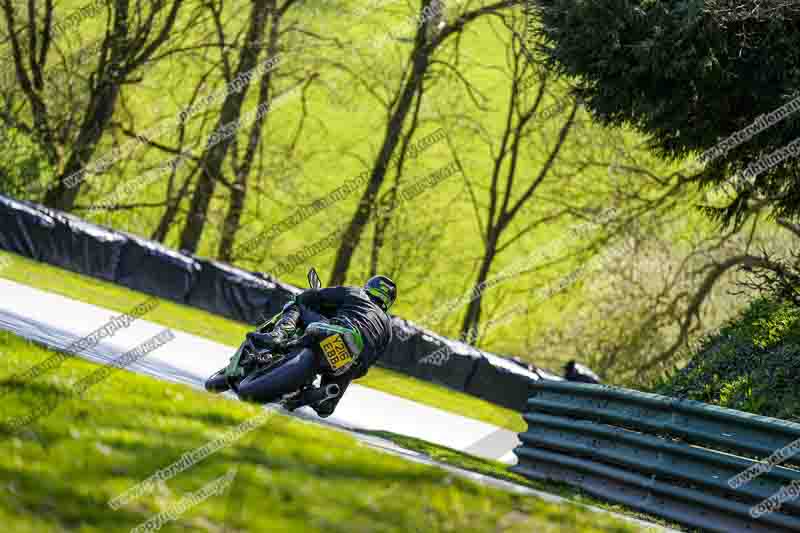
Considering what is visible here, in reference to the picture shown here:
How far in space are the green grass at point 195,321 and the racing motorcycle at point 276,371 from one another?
6804 mm

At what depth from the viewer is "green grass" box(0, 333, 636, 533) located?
449 cm

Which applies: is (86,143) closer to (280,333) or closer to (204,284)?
(204,284)

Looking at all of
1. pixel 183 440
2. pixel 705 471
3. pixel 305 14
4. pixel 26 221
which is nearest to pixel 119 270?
pixel 26 221

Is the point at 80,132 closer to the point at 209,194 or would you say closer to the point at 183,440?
the point at 209,194

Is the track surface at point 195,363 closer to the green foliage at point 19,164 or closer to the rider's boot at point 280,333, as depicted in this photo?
the rider's boot at point 280,333

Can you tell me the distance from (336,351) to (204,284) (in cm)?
1122

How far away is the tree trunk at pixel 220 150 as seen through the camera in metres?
27.1

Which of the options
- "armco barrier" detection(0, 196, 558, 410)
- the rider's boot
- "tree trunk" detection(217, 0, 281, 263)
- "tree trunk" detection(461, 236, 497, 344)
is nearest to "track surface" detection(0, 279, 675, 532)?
the rider's boot

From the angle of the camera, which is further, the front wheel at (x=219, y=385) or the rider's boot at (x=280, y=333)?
the front wheel at (x=219, y=385)

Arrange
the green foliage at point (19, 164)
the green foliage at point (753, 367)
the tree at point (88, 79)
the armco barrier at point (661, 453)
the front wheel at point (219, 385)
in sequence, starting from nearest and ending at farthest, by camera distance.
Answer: the armco barrier at point (661, 453) < the front wheel at point (219, 385) < the green foliage at point (753, 367) < the green foliage at point (19, 164) < the tree at point (88, 79)

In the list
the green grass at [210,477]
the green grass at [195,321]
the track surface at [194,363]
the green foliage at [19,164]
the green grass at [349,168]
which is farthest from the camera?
the green grass at [349,168]

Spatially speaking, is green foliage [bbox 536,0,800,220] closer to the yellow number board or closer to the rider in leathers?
the rider in leathers

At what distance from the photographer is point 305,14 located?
34469mm

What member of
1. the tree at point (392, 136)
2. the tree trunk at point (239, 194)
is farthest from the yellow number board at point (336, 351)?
the tree at point (392, 136)
